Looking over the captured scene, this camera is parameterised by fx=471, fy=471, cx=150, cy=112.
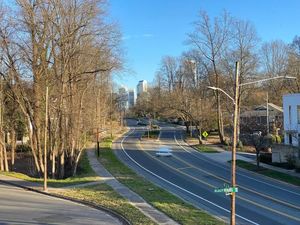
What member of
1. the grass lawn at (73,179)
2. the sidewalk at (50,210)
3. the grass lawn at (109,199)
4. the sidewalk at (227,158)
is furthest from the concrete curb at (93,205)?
the sidewalk at (227,158)

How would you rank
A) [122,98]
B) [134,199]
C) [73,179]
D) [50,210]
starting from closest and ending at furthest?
[50,210]
[134,199]
[73,179]
[122,98]

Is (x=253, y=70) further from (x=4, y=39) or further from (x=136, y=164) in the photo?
(x=4, y=39)

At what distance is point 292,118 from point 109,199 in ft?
101

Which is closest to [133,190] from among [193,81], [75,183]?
[75,183]

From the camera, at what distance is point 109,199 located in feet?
84.3

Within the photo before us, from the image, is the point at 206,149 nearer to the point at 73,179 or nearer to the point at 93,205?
the point at 73,179

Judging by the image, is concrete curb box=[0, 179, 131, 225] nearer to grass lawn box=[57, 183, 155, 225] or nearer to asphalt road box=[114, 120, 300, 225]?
grass lawn box=[57, 183, 155, 225]

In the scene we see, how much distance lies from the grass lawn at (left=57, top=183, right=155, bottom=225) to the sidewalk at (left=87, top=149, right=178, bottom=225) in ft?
1.16

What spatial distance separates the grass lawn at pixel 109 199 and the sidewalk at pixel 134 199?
354 mm

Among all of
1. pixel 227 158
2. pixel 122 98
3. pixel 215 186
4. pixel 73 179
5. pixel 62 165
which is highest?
pixel 122 98

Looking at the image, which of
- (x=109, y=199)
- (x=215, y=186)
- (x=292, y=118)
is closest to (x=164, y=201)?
(x=109, y=199)

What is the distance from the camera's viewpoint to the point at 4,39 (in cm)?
3859

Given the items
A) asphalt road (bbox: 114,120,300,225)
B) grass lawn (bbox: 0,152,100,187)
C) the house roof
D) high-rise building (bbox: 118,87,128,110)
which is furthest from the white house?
high-rise building (bbox: 118,87,128,110)

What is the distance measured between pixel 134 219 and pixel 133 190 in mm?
9750
